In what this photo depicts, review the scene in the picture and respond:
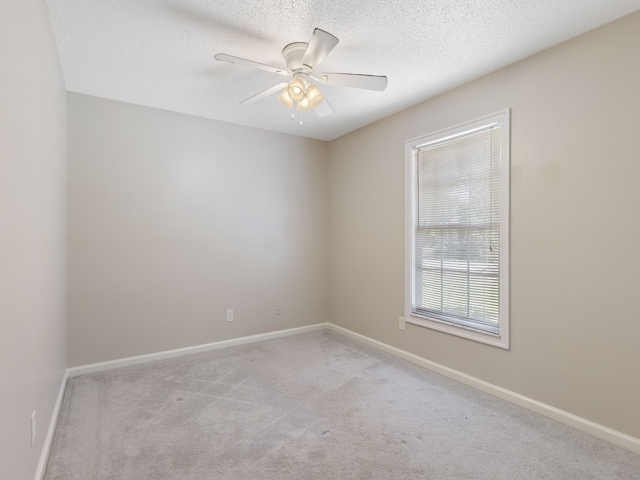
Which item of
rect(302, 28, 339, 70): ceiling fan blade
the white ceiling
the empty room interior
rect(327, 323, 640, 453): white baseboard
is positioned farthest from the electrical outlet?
rect(327, 323, 640, 453): white baseboard

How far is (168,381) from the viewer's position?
2.93 m

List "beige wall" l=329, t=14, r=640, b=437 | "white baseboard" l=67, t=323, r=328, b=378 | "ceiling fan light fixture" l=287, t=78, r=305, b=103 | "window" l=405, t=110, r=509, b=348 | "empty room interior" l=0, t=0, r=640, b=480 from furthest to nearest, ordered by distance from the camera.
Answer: "white baseboard" l=67, t=323, r=328, b=378 → "window" l=405, t=110, r=509, b=348 → "ceiling fan light fixture" l=287, t=78, r=305, b=103 → "beige wall" l=329, t=14, r=640, b=437 → "empty room interior" l=0, t=0, r=640, b=480

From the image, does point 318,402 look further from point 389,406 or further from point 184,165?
point 184,165

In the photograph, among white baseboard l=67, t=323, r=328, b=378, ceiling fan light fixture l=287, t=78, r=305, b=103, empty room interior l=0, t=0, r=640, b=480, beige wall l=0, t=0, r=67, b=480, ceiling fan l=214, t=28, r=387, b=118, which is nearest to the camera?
beige wall l=0, t=0, r=67, b=480

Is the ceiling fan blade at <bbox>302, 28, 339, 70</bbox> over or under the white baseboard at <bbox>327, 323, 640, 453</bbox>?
over

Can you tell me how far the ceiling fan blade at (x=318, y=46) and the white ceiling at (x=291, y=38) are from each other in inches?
9.0

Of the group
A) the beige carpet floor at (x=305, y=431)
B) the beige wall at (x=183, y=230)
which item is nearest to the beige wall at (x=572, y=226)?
the beige carpet floor at (x=305, y=431)

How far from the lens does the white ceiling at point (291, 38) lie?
1954mm

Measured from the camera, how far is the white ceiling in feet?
6.41

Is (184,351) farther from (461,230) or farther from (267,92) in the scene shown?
(461,230)

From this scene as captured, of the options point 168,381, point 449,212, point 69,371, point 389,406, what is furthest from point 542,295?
point 69,371

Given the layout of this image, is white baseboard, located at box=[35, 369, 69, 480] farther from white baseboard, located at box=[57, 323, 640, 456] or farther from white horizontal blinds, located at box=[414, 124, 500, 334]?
white horizontal blinds, located at box=[414, 124, 500, 334]

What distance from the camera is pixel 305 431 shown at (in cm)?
219

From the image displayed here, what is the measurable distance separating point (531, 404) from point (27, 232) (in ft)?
10.7
